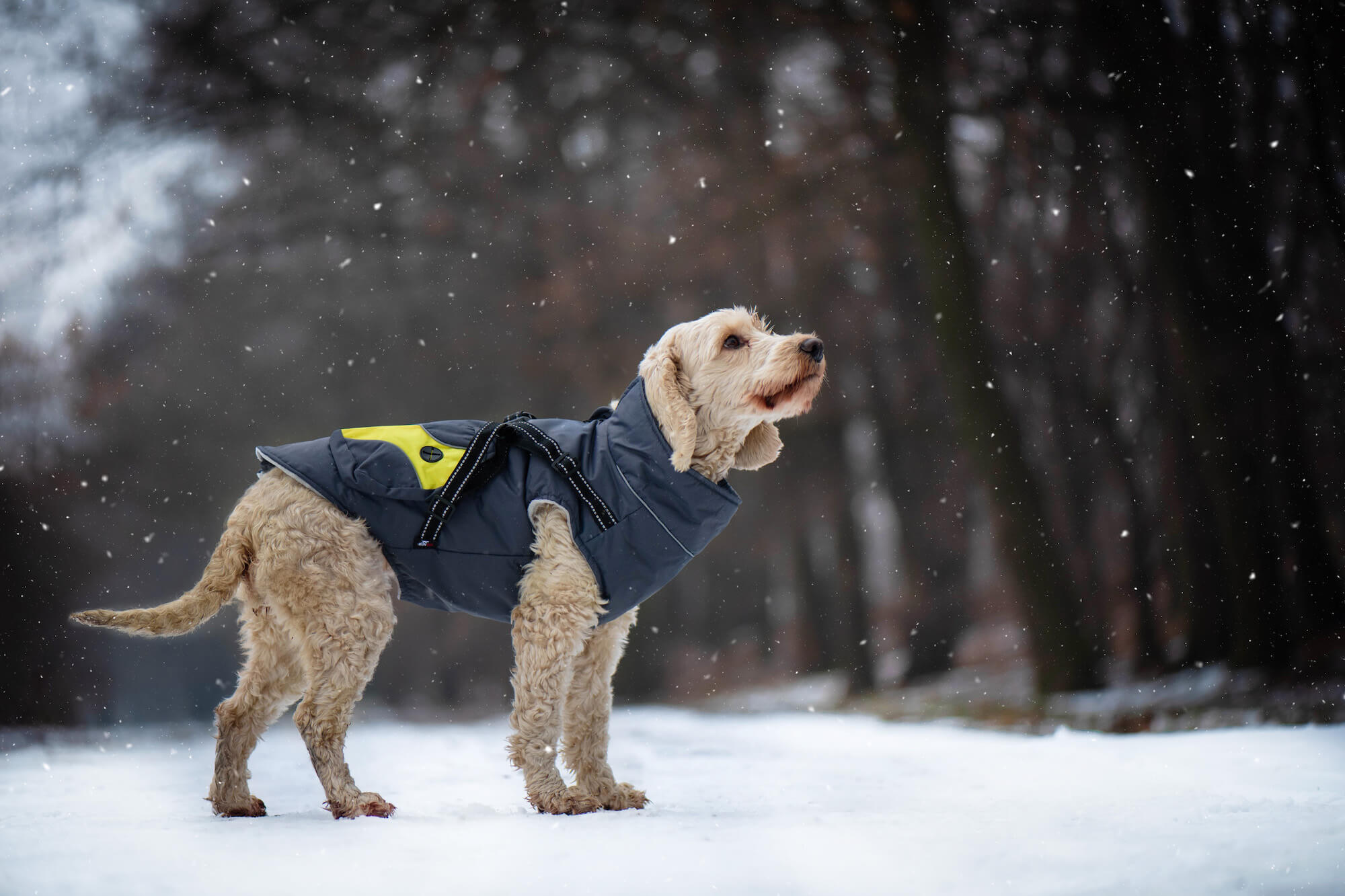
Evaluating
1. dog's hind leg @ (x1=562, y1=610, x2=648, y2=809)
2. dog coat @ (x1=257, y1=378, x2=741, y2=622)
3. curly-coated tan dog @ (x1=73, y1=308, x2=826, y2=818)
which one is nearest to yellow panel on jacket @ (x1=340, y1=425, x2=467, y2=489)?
dog coat @ (x1=257, y1=378, x2=741, y2=622)

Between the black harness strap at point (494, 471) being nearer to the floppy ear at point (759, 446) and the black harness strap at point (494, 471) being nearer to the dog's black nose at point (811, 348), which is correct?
the floppy ear at point (759, 446)

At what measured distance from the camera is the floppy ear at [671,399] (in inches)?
152

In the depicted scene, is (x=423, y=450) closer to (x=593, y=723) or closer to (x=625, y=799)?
(x=593, y=723)

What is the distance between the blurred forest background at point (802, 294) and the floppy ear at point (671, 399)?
4.13 metres

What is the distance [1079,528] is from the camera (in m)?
11.3

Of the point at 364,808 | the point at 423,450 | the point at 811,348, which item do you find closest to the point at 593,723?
the point at 364,808

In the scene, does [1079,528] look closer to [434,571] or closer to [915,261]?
[915,261]

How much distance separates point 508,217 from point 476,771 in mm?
7506

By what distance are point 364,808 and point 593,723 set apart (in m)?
0.99

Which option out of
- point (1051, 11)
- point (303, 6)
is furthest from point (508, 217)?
point (1051, 11)

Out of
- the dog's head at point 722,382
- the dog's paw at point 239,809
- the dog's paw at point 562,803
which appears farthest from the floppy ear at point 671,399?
the dog's paw at point 239,809

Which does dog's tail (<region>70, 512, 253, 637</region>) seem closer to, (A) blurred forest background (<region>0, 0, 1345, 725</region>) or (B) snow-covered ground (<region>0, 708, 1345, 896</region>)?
(B) snow-covered ground (<region>0, 708, 1345, 896</region>)

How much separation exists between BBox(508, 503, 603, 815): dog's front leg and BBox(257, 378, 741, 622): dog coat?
99 millimetres

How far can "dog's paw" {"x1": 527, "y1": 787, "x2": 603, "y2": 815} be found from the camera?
3672 millimetres
